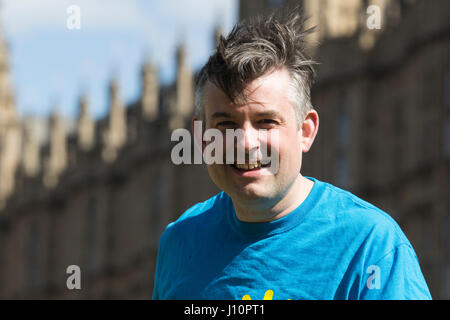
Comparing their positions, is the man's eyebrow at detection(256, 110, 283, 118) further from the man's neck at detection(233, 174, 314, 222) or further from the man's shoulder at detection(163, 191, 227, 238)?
the man's shoulder at detection(163, 191, 227, 238)

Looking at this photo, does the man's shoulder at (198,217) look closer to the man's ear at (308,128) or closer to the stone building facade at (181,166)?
the man's ear at (308,128)

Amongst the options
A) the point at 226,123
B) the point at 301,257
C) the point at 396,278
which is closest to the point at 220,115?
the point at 226,123

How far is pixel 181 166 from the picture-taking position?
38.3 metres

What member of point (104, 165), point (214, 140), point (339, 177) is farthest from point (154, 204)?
point (214, 140)

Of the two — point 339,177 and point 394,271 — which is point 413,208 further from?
point 394,271

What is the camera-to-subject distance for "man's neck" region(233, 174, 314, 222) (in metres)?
3.20

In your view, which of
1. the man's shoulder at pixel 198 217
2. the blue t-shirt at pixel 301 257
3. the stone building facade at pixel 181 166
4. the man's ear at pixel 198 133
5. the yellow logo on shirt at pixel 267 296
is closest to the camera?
the blue t-shirt at pixel 301 257

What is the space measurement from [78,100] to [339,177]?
18.4m

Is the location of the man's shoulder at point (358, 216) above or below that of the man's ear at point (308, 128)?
below

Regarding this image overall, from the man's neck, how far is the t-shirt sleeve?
308mm

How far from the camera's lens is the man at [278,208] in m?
3.06

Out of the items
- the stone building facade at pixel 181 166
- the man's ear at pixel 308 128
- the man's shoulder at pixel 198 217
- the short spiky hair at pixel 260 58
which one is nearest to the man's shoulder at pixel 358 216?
the man's ear at pixel 308 128

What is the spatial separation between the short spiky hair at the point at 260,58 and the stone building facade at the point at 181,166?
8586 mm

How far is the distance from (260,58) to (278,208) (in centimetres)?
41
